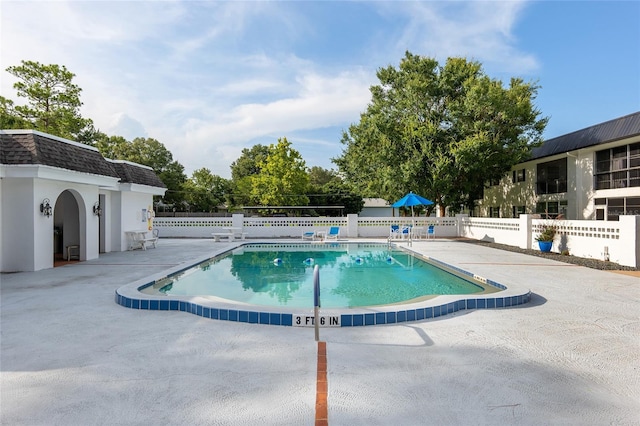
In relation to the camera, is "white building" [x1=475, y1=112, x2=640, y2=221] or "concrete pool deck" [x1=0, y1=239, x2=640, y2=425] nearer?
"concrete pool deck" [x1=0, y1=239, x2=640, y2=425]

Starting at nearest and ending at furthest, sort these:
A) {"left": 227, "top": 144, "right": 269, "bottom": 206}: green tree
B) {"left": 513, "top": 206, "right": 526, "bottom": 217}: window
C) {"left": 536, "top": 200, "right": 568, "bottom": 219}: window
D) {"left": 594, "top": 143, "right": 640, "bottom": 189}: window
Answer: {"left": 594, "top": 143, "right": 640, "bottom": 189}: window < {"left": 536, "top": 200, "right": 568, "bottom": 219}: window < {"left": 513, "top": 206, "right": 526, "bottom": 217}: window < {"left": 227, "top": 144, "right": 269, "bottom": 206}: green tree

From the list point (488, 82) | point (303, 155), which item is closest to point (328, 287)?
point (488, 82)

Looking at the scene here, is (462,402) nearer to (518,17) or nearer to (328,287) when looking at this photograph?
(328,287)

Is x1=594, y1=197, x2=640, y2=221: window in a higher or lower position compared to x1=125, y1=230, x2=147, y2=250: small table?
higher

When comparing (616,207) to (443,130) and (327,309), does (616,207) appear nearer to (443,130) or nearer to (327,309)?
(443,130)

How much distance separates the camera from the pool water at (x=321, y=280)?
7.97 meters

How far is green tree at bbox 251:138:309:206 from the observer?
111ft

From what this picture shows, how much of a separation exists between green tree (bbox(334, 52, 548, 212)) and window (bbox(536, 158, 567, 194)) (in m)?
2.45

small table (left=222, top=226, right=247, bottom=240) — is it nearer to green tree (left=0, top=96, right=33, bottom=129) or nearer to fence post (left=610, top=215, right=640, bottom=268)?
fence post (left=610, top=215, right=640, bottom=268)

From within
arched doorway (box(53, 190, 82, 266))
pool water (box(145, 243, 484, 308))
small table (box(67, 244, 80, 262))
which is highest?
arched doorway (box(53, 190, 82, 266))

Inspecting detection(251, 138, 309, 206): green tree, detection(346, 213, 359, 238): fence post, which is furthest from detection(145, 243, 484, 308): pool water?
detection(251, 138, 309, 206): green tree

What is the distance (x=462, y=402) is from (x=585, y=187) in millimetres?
22228

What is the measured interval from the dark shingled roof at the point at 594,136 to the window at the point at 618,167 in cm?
108

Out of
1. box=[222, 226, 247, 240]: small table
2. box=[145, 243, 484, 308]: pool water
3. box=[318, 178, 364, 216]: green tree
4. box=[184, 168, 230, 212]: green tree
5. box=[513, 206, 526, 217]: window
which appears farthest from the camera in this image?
box=[318, 178, 364, 216]: green tree
